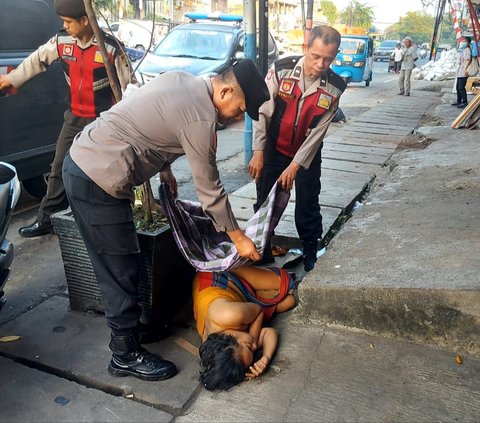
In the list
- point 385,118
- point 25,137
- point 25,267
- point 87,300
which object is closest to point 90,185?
point 87,300

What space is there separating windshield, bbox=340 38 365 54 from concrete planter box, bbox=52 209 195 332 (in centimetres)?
1879

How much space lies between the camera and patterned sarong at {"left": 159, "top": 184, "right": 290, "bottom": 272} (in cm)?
266

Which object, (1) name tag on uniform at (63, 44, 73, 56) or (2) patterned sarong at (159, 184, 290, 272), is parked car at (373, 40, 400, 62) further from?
(2) patterned sarong at (159, 184, 290, 272)

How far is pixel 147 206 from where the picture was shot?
2.95 meters

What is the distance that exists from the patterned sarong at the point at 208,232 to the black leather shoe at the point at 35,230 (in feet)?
6.05

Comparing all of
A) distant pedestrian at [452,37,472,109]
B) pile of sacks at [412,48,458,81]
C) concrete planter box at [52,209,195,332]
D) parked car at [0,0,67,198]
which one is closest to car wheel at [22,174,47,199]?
parked car at [0,0,67,198]

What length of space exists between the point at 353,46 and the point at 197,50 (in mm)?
11748

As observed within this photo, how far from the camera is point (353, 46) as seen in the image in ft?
65.6

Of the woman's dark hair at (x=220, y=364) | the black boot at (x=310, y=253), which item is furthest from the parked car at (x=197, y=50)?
the woman's dark hair at (x=220, y=364)

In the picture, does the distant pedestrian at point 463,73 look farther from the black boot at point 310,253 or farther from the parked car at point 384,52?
the parked car at point 384,52

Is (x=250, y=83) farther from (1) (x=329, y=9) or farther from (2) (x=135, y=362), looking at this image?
(1) (x=329, y=9)

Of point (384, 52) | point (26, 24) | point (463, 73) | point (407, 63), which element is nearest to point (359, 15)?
point (384, 52)

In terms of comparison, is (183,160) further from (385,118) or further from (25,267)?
(385,118)

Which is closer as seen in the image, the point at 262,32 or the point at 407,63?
the point at 262,32
